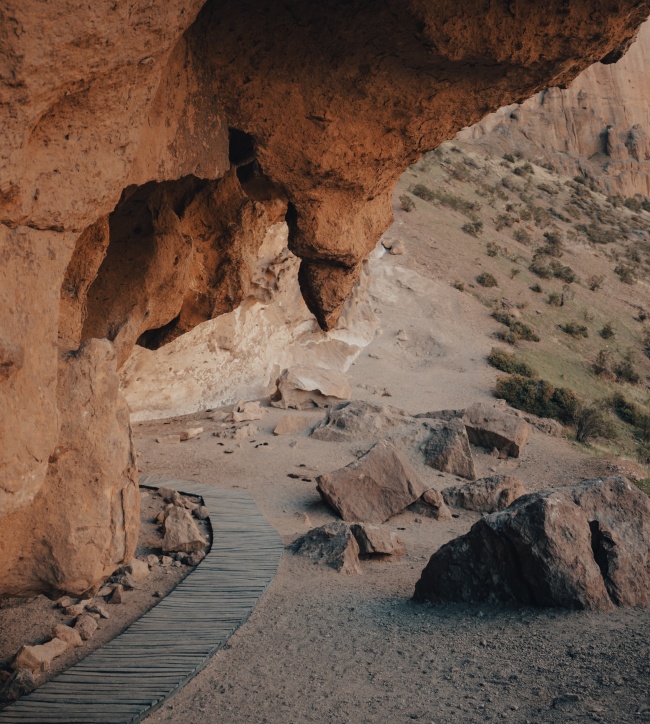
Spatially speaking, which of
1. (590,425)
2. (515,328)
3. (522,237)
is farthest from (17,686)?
(522,237)

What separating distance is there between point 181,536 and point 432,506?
4073 millimetres

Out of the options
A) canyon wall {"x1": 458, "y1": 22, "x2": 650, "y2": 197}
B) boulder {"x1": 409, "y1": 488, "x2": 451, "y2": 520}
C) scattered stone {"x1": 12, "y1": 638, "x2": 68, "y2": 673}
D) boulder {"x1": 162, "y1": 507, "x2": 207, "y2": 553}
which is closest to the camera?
scattered stone {"x1": 12, "y1": 638, "x2": 68, "y2": 673}

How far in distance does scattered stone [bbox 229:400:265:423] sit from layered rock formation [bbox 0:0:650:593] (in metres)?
5.24

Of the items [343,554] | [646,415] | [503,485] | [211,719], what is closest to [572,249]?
[646,415]

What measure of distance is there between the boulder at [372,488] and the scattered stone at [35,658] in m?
5.02

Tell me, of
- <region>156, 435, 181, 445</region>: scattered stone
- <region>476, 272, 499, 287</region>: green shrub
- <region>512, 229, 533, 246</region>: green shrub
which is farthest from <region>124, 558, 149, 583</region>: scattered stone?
<region>512, 229, 533, 246</region>: green shrub

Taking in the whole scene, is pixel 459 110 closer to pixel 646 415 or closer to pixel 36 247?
pixel 36 247

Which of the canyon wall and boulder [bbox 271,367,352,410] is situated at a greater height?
the canyon wall

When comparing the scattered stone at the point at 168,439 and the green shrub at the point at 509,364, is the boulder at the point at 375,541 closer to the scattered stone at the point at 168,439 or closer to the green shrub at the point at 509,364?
the scattered stone at the point at 168,439

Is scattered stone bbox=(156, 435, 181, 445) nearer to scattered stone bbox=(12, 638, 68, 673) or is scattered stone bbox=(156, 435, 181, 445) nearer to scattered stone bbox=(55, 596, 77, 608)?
scattered stone bbox=(55, 596, 77, 608)

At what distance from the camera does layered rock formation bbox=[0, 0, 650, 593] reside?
11.2 ft

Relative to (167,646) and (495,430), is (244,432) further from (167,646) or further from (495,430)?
(167,646)

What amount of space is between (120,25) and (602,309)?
28728mm

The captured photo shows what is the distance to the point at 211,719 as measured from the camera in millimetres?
4758
